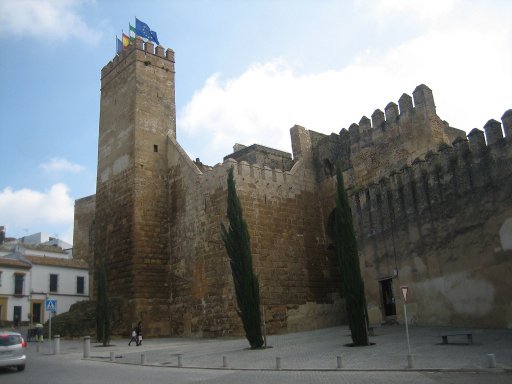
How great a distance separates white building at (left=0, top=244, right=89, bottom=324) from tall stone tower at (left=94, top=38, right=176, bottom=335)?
37.6ft

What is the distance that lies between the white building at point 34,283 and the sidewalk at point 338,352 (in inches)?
695

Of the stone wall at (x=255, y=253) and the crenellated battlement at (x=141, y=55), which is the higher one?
the crenellated battlement at (x=141, y=55)

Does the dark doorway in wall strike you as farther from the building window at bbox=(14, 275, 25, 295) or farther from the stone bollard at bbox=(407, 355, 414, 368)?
the building window at bbox=(14, 275, 25, 295)

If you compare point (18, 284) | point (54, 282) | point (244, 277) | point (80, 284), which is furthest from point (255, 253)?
point (80, 284)

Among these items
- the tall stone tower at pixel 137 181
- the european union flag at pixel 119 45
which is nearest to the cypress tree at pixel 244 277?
the tall stone tower at pixel 137 181

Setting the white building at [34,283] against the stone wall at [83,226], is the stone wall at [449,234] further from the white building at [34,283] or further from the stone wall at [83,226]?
the stone wall at [83,226]

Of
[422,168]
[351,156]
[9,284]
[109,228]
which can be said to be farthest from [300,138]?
[9,284]

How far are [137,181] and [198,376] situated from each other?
1322cm

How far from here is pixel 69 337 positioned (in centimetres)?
2045

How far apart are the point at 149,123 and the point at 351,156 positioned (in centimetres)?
926

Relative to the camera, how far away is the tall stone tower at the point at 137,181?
2055 centimetres

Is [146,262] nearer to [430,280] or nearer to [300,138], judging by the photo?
[300,138]

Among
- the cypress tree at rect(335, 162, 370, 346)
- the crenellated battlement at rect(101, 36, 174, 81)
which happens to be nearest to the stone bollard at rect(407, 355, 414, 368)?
the cypress tree at rect(335, 162, 370, 346)

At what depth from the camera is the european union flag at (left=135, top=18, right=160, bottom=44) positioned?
24.2 metres
